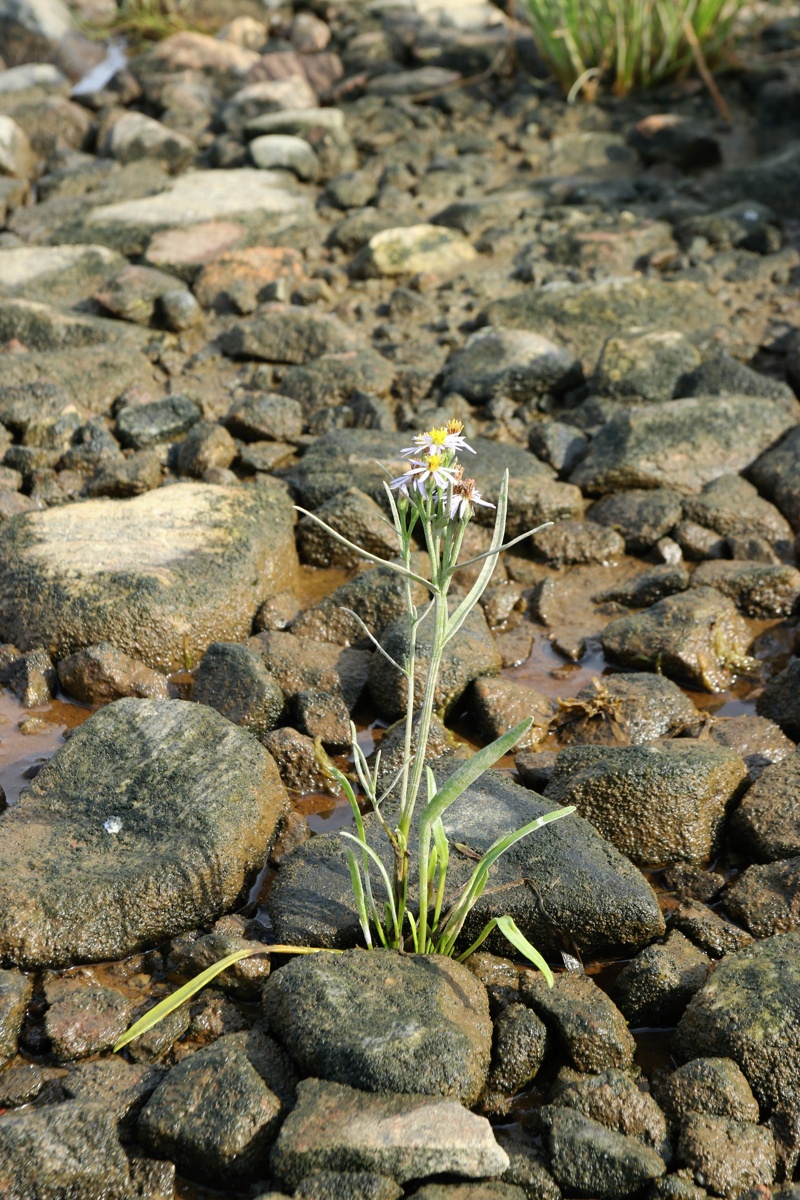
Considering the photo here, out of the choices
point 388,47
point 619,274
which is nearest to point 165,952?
point 619,274

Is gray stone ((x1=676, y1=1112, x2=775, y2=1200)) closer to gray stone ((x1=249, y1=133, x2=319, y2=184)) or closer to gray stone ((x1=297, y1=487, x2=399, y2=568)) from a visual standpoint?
gray stone ((x1=297, y1=487, x2=399, y2=568))

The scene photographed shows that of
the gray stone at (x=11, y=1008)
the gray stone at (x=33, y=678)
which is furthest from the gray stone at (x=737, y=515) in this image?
the gray stone at (x=11, y=1008)

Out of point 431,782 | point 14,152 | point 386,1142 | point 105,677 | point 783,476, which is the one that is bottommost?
point 14,152

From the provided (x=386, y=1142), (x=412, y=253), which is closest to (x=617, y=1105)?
(x=386, y=1142)

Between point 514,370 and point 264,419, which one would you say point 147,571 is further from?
point 514,370

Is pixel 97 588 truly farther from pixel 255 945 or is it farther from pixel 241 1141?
pixel 241 1141

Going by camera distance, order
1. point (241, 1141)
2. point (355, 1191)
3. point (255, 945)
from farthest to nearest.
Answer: point (255, 945)
point (241, 1141)
point (355, 1191)

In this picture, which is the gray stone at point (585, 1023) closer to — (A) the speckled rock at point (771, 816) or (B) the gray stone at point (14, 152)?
(A) the speckled rock at point (771, 816)

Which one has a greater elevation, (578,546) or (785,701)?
(785,701)
